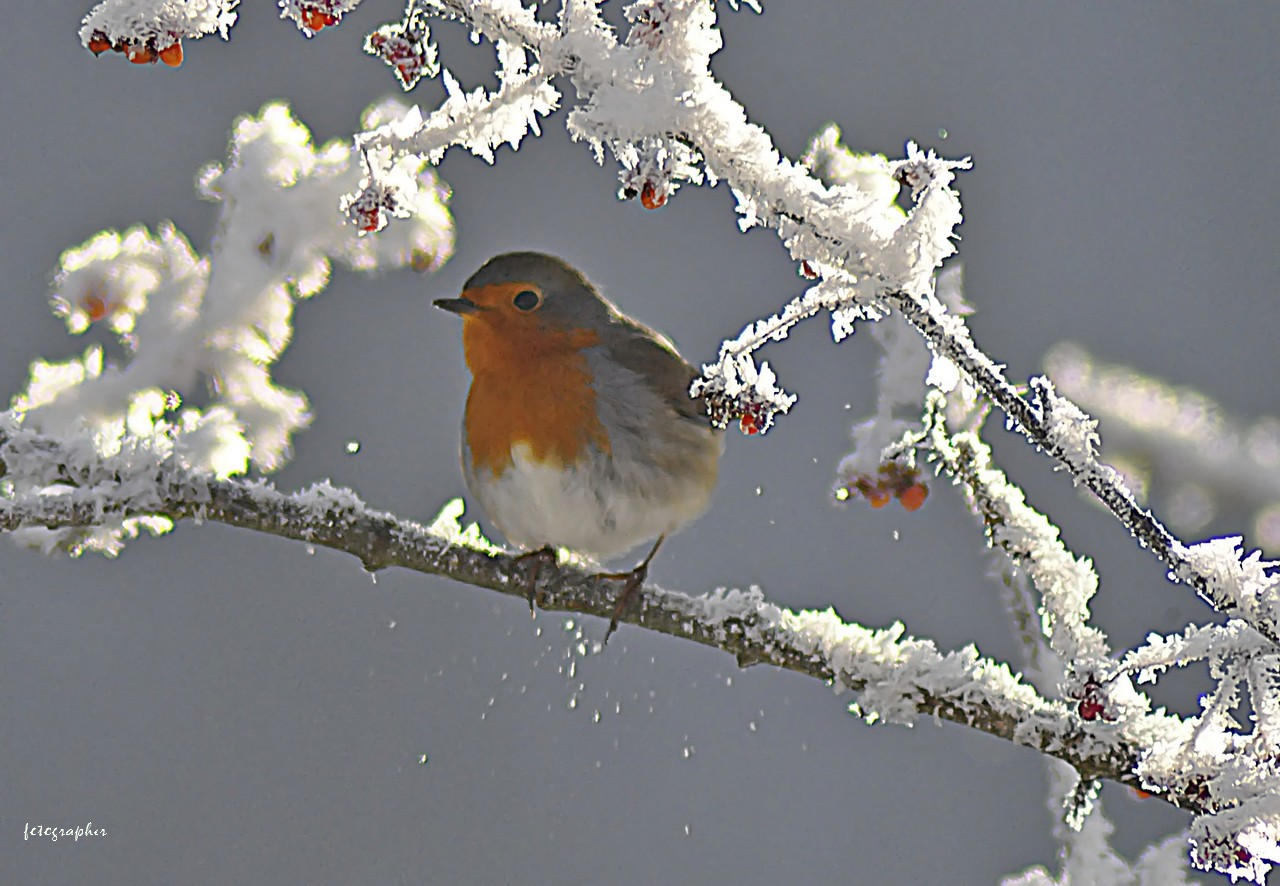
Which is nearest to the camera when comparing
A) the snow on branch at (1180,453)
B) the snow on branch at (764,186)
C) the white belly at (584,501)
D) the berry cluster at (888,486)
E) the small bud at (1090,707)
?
the snow on branch at (764,186)

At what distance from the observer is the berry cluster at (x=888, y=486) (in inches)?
45.1

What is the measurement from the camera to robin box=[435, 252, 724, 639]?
1.87 meters

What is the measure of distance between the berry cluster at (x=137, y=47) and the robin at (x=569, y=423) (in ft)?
3.32

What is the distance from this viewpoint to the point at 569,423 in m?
1.87

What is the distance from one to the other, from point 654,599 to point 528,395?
50 cm

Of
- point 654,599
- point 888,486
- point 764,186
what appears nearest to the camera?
point 764,186

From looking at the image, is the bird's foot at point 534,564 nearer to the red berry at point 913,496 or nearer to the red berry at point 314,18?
the red berry at point 913,496

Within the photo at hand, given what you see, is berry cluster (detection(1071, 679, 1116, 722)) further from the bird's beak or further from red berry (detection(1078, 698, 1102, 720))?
the bird's beak

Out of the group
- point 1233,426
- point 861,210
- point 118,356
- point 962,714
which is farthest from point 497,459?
point 861,210

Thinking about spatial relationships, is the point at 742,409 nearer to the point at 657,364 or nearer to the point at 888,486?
the point at 888,486

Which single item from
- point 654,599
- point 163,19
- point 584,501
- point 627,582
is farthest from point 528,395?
point 163,19

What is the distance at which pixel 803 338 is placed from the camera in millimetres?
2355

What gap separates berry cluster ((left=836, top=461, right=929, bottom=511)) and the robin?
641 mm

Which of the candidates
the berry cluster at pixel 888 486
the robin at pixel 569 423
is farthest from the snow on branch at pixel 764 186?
the robin at pixel 569 423
